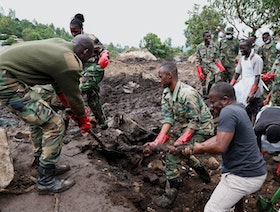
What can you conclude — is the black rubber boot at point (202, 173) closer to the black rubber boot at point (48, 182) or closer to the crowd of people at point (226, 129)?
the crowd of people at point (226, 129)

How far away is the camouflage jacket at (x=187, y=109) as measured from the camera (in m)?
3.26

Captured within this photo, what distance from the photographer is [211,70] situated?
6.93m

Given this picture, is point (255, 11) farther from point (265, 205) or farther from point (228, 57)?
point (265, 205)

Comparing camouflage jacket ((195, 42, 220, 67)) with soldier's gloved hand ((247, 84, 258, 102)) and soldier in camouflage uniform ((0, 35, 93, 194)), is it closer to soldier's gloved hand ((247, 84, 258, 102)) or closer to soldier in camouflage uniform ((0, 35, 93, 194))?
soldier's gloved hand ((247, 84, 258, 102))

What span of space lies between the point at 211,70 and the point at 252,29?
314 inches

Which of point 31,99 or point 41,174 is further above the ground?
point 31,99

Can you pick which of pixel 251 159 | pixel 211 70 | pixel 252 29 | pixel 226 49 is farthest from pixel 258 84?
pixel 252 29

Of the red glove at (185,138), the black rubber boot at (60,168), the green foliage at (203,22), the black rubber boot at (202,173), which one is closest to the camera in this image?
the red glove at (185,138)

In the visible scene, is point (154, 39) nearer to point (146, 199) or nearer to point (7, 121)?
point (7, 121)

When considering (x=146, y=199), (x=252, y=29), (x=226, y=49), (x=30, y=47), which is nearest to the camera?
(x=30, y=47)

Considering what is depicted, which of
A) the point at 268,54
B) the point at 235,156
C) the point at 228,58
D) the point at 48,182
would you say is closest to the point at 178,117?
the point at 235,156

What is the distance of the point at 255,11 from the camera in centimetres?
1274

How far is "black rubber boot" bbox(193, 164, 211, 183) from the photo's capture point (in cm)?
381

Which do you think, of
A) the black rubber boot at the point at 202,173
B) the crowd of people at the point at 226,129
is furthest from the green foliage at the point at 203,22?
the black rubber boot at the point at 202,173
